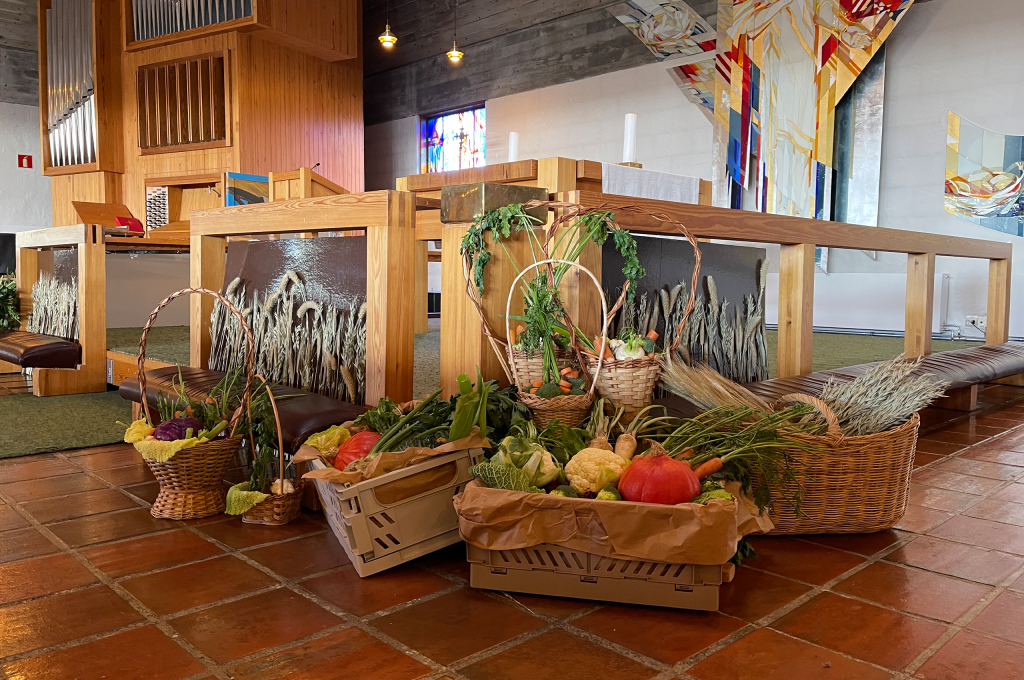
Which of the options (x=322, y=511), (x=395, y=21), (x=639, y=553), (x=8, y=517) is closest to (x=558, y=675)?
(x=639, y=553)

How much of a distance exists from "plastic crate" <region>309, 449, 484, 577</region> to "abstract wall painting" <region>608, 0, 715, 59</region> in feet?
26.4

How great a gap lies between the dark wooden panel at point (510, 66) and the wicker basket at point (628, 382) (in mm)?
8130

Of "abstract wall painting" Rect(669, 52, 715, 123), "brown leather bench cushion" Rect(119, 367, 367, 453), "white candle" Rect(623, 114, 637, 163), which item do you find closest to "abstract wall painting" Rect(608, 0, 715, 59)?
"abstract wall painting" Rect(669, 52, 715, 123)

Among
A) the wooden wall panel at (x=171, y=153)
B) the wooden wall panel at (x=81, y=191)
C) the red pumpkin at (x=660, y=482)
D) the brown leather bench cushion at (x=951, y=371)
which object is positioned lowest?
the red pumpkin at (x=660, y=482)

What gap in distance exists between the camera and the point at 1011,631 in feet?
5.48

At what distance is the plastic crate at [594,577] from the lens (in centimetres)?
173

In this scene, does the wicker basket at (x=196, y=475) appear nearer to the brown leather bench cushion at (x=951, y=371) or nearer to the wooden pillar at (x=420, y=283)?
the wooden pillar at (x=420, y=283)

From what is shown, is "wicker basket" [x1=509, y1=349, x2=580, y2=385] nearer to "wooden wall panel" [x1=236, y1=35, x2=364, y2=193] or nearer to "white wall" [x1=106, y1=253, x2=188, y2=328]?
"white wall" [x1=106, y1=253, x2=188, y2=328]

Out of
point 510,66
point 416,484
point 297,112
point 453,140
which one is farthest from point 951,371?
point 453,140

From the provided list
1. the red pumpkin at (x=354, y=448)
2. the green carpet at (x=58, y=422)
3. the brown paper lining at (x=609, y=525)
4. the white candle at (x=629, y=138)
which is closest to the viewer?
the brown paper lining at (x=609, y=525)

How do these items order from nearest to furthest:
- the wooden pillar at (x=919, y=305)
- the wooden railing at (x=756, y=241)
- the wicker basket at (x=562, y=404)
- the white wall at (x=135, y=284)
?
the wicker basket at (x=562, y=404)
the wooden railing at (x=756, y=241)
the wooden pillar at (x=919, y=305)
the white wall at (x=135, y=284)

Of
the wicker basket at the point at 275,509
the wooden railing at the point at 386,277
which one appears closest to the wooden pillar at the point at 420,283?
the wooden railing at the point at 386,277

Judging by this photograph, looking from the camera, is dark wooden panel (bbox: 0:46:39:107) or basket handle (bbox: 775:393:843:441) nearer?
basket handle (bbox: 775:393:843:441)

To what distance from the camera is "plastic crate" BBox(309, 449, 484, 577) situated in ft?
6.20
